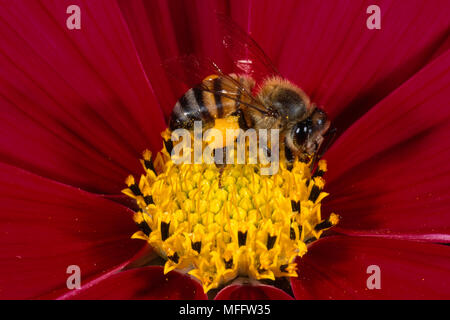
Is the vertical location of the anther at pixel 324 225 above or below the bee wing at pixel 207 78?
below

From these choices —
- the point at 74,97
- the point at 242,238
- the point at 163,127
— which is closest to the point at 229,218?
the point at 242,238

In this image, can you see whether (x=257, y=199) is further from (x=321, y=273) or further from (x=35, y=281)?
(x=35, y=281)

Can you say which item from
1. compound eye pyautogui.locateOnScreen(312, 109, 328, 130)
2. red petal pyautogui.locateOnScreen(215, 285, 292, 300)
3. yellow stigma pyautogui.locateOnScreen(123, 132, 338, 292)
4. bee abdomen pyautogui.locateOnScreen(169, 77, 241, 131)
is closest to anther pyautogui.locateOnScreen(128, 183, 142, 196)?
yellow stigma pyautogui.locateOnScreen(123, 132, 338, 292)

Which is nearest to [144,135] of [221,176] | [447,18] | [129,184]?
[129,184]

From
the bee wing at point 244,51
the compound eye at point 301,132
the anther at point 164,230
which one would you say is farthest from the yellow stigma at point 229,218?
the bee wing at point 244,51

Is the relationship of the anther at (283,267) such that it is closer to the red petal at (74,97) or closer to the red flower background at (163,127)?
the red flower background at (163,127)
